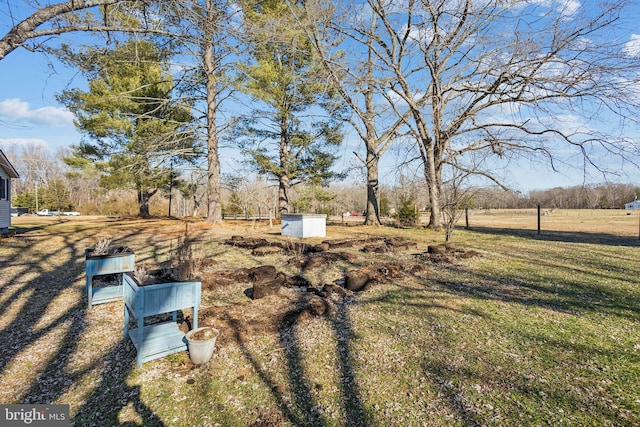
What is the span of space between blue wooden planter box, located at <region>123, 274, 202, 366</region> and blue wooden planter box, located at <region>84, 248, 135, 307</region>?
1.40 metres

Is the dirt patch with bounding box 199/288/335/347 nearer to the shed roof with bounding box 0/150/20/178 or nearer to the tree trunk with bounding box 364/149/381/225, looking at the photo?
the tree trunk with bounding box 364/149/381/225

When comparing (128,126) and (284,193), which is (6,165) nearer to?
(128,126)

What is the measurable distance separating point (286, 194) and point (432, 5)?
1080 cm

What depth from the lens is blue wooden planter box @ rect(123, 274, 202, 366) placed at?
2.73 meters

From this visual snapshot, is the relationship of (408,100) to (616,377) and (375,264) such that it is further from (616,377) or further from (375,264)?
(616,377)

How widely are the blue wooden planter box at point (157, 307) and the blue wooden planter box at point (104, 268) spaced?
4.60 ft

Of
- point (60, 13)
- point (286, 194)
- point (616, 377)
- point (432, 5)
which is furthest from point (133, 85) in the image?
point (616, 377)

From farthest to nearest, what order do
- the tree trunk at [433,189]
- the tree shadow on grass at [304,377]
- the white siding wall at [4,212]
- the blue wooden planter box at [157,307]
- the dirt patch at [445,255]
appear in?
the tree trunk at [433,189]
the white siding wall at [4,212]
the dirt patch at [445,255]
the blue wooden planter box at [157,307]
the tree shadow on grass at [304,377]

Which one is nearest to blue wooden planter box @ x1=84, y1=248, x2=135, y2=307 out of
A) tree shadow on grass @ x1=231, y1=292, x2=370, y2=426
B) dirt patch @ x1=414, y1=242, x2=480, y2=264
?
tree shadow on grass @ x1=231, y1=292, x2=370, y2=426

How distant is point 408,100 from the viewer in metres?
12.7

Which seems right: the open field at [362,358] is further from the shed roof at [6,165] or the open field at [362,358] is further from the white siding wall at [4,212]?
the shed roof at [6,165]

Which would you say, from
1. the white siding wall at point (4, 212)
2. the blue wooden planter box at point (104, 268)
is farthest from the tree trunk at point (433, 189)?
the white siding wall at point (4, 212)

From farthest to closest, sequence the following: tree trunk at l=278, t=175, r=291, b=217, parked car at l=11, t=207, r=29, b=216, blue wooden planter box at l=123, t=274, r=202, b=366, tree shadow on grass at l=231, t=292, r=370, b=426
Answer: parked car at l=11, t=207, r=29, b=216 → tree trunk at l=278, t=175, r=291, b=217 → blue wooden planter box at l=123, t=274, r=202, b=366 → tree shadow on grass at l=231, t=292, r=370, b=426

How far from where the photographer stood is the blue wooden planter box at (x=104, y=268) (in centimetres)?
413
